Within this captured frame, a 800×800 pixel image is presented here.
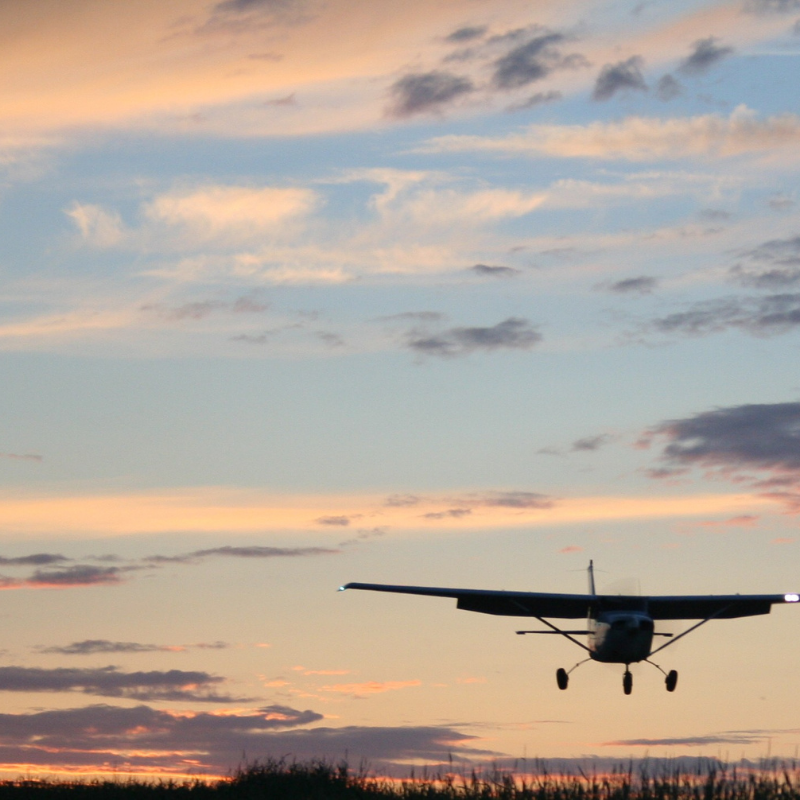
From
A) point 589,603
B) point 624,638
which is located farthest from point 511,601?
point 624,638

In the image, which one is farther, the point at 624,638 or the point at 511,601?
the point at 511,601

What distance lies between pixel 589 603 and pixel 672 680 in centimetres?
424

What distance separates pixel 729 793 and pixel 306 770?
515 inches

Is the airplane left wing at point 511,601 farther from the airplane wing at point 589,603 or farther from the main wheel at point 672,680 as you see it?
the main wheel at point 672,680

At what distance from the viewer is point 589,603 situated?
46406 mm

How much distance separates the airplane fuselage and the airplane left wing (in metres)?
1.96

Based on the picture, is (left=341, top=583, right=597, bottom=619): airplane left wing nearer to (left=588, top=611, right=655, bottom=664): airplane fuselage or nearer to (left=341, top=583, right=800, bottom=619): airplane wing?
(left=341, top=583, right=800, bottom=619): airplane wing

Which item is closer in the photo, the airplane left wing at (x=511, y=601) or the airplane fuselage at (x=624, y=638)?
the airplane fuselage at (x=624, y=638)

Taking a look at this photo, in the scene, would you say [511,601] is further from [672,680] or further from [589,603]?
[672,680]

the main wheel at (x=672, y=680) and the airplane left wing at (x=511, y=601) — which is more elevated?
the airplane left wing at (x=511, y=601)

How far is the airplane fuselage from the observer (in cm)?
4250

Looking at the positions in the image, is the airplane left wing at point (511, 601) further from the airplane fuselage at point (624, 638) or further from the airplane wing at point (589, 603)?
the airplane fuselage at point (624, 638)

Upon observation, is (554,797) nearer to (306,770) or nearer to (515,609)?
(306,770)

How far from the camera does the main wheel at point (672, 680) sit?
44.9 metres
